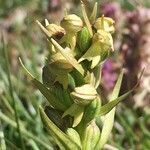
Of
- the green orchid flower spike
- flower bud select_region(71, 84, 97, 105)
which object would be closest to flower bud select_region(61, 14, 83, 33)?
the green orchid flower spike

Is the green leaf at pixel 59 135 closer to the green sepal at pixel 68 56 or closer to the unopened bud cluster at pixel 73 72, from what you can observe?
the unopened bud cluster at pixel 73 72

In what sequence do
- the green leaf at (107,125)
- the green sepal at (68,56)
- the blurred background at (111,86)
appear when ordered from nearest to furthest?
the green sepal at (68,56) → the green leaf at (107,125) → the blurred background at (111,86)

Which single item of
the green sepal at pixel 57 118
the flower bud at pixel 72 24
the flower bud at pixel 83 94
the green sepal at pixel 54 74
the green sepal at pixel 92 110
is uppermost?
the flower bud at pixel 72 24

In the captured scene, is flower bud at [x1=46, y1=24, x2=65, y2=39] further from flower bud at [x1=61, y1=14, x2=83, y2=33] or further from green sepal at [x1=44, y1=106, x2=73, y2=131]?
green sepal at [x1=44, y1=106, x2=73, y2=131]

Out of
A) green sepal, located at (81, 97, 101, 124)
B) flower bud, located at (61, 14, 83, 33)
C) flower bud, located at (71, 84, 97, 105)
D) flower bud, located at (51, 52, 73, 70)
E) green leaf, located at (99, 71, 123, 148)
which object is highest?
flower bud, located at (61, 14, 83, 33)

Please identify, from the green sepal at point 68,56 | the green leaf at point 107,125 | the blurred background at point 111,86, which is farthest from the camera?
the blurred background at point 111,86

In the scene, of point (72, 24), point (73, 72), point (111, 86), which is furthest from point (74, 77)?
point (111, 86)

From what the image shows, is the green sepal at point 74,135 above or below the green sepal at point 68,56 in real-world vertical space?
below

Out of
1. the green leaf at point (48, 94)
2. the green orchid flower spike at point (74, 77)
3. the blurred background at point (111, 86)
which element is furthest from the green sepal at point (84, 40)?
the blurred background at point (111, 86)
